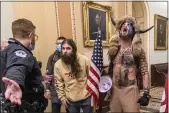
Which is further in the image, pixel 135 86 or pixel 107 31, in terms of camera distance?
pixel 107 31

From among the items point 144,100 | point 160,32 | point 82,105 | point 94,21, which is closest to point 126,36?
point 144,100

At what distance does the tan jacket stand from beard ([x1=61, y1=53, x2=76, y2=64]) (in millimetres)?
45

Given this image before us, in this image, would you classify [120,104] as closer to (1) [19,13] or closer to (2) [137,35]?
(2) [137,35]

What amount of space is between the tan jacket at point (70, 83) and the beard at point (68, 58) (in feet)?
0.15

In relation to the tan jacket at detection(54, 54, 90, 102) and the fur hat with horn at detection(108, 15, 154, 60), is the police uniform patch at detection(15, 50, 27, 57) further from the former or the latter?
the tan jacket at detection(54, 54, 90, 102)

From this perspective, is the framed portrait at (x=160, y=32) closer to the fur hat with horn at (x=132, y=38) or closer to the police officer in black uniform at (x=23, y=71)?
the fur hat with horn at (x=132, y=38)

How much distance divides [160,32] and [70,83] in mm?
5946

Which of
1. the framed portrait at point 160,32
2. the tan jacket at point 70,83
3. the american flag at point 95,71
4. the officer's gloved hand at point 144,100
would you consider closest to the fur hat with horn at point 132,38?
the american flag at point 95,71

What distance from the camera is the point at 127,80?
1.98m

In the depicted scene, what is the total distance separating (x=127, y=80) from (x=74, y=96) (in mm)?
888

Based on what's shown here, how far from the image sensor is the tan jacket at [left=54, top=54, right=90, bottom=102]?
2.67 metres

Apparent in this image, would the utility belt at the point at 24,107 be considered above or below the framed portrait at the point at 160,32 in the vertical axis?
below

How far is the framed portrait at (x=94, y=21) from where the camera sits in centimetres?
495

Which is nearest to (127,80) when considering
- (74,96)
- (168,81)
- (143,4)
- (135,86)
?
(135,86)
